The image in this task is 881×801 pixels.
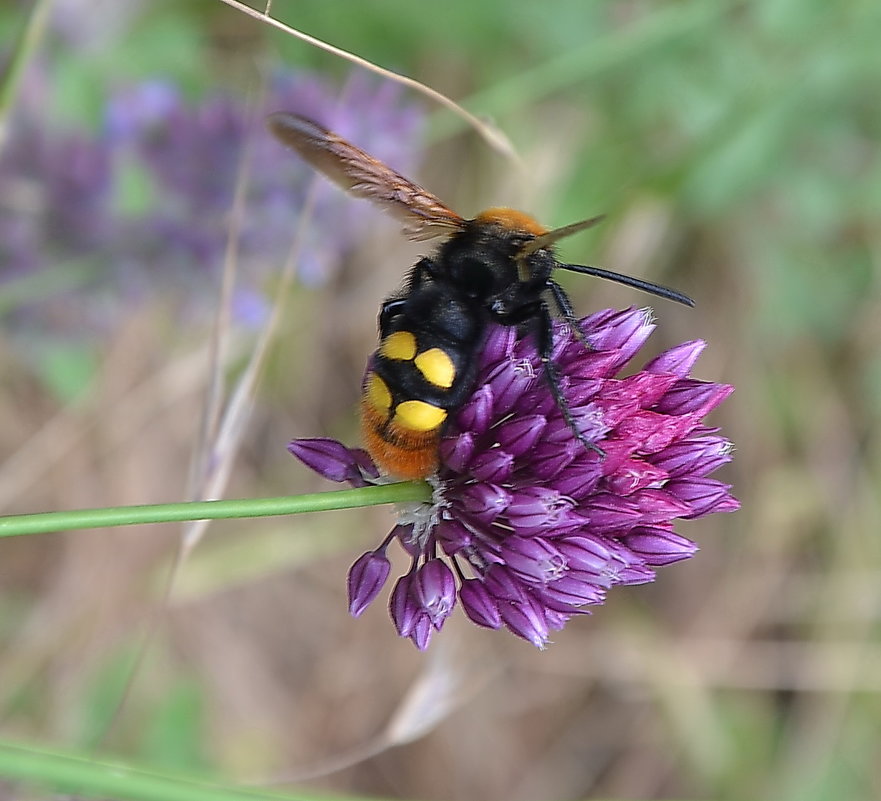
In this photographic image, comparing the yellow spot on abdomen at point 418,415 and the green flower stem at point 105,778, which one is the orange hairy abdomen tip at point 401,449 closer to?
the yellow spot on abdomen at point 418,415

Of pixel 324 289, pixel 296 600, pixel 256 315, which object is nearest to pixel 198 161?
pixel 256 315

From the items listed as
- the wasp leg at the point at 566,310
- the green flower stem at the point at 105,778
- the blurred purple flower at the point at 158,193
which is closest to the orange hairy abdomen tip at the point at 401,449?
the wasp leg at the point at 566,310

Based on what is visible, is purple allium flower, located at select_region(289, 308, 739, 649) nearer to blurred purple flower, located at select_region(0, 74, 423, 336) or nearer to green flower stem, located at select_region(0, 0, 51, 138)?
green flower stem, located at select_region(0, 0, 51, 138)

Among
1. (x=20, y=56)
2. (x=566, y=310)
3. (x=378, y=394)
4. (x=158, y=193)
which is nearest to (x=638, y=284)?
(x=566, y=310)

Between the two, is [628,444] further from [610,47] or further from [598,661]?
[598,661]

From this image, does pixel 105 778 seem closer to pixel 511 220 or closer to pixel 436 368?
pixel 436 368

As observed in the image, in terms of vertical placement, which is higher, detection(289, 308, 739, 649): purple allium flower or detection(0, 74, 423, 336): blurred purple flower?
detection(0, 74, 423, 336): blurred purple flower

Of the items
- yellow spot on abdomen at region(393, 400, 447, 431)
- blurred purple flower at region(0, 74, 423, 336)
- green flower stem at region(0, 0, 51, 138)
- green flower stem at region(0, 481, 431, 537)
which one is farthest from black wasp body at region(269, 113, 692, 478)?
blurred purple flower at region(0, 74, 423, 336)
